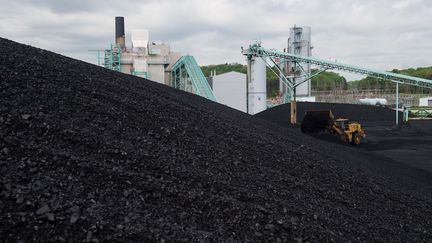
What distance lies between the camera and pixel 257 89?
26.7m

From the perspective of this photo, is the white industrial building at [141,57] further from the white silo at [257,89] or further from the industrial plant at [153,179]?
the industrial plant at [153,179]

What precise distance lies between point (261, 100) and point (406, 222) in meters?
22.3

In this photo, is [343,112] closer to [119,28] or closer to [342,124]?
[342,124]

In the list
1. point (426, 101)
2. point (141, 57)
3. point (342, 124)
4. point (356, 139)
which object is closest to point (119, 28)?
point (141, 57)

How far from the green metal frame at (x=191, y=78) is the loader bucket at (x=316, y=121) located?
9.42 m

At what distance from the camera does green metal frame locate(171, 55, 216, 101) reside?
24.9 metres

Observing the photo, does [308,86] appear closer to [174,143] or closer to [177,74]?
[177,74]

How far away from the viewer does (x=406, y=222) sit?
4586mm

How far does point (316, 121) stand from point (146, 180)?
43.1 feet

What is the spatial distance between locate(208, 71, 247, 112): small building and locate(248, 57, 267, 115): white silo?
4.52 meters

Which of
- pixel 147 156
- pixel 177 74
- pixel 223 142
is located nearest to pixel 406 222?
pixel 223 142

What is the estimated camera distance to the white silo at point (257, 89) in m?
25.8

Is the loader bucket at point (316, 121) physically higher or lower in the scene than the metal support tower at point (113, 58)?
lower

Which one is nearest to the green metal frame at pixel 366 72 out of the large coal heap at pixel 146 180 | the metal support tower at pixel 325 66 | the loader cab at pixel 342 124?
the metal support tower at pixel 325 66
